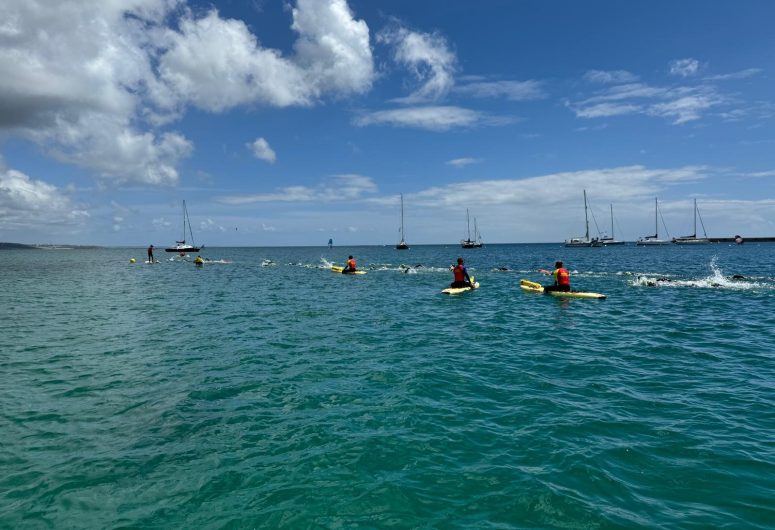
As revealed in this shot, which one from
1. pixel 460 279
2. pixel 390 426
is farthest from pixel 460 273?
pixel 390 426

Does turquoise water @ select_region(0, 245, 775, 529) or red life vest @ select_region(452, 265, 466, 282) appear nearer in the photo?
turquoise water @ select_region(0, 245, 775, 529)

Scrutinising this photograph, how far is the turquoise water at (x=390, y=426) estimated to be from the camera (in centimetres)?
690

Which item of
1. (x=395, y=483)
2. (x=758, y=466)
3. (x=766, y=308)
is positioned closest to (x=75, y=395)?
(x=395, y=483)

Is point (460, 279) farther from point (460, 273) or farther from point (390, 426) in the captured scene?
point (390, 426)

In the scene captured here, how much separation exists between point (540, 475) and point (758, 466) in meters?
4.05

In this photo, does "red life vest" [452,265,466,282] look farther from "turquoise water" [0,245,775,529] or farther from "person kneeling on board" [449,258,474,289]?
"turquoise water" [0,245,775,529]

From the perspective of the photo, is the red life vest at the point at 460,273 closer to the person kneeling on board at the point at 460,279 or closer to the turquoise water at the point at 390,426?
the person kneeling on board at the point at 460,279

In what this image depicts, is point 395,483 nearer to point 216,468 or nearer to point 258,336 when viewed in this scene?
point 216,468

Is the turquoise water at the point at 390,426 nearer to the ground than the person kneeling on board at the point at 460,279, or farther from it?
nearer to the ground

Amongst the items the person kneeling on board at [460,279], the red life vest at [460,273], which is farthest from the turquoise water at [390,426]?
the red life vest at [460,273]

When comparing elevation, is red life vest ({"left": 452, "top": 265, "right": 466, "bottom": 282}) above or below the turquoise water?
above

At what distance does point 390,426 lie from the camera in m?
9.98

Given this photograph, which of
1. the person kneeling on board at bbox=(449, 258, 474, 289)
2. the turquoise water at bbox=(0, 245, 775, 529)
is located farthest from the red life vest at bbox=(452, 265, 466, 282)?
the turquoise water at bbox=(0, 245, 775, 529)

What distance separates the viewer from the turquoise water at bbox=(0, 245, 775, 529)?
690 centimetres
